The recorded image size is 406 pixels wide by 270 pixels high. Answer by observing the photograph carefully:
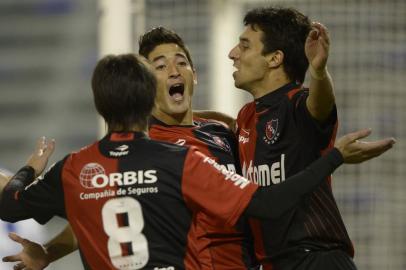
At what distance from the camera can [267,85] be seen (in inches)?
177

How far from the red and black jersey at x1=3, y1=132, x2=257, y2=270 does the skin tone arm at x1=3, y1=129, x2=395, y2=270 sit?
33cm

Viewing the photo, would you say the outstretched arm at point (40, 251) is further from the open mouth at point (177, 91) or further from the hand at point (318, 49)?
the hand at point (318, 49)

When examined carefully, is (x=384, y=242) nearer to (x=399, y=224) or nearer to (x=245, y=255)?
(x=399, y=224)

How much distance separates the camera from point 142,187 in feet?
11.5

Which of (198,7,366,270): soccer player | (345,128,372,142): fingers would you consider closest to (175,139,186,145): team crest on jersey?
(198,7,366,270): soccer player

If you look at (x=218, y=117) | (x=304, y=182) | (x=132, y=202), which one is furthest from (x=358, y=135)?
(x=218, y=117)

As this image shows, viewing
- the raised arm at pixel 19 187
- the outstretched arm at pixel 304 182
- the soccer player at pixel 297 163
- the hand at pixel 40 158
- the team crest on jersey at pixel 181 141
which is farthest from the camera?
the team crest on jersey at pixel 181 141

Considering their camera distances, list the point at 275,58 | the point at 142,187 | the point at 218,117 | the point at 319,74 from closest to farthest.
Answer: the point at 142,187 < the point at 319,74 < the point at 275,58 < the point at 218,117

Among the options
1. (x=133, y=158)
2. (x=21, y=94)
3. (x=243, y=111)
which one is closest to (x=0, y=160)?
(x=21, y=94)

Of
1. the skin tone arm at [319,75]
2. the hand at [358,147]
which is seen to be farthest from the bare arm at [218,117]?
the hand at [358,147]

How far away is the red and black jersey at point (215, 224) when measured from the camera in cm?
412

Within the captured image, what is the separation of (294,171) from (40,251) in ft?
3.21

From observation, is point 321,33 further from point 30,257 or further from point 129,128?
point 30,257

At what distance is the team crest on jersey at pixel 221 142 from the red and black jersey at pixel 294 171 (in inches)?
6.0
